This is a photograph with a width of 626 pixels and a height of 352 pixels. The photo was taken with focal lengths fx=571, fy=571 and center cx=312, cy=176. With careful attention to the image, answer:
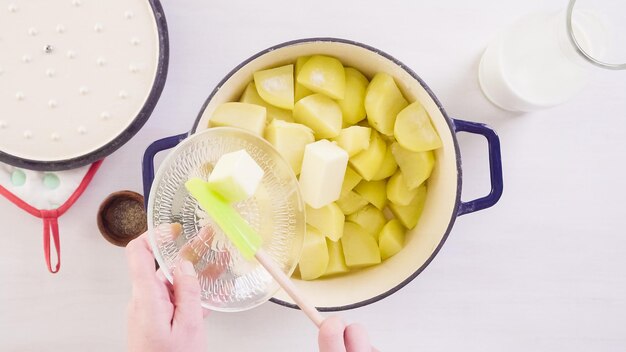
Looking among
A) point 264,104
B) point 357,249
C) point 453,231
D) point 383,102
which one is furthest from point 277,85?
point 453,231

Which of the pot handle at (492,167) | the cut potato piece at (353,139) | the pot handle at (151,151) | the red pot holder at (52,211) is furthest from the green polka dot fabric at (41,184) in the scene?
the pot handle at (492,167)

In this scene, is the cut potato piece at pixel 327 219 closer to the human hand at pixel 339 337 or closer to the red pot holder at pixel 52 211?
the human hand at pixel 339 337

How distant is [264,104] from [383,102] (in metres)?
0.17

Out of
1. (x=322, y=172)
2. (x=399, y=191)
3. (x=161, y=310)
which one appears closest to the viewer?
(x=161, y=310)

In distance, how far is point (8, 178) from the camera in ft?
2.81

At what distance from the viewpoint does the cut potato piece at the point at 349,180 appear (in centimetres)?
84

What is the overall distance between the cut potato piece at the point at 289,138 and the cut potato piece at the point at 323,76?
0.20 ft

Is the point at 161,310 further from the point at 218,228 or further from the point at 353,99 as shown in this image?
the point at 353,99

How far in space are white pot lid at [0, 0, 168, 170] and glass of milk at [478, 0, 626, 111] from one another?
496mm

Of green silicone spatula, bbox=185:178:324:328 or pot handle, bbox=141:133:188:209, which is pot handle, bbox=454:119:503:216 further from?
pot handle, bbox=141:133:188:209

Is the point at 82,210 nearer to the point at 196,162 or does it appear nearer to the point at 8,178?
the point at 8,178

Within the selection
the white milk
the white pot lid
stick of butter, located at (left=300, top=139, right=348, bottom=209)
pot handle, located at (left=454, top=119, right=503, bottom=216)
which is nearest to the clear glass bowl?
stick of butter, located at (left=300, top=139, right=348, bottom=209)

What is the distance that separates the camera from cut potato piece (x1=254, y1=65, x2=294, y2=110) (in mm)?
807

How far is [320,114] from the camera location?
2.67 ft
